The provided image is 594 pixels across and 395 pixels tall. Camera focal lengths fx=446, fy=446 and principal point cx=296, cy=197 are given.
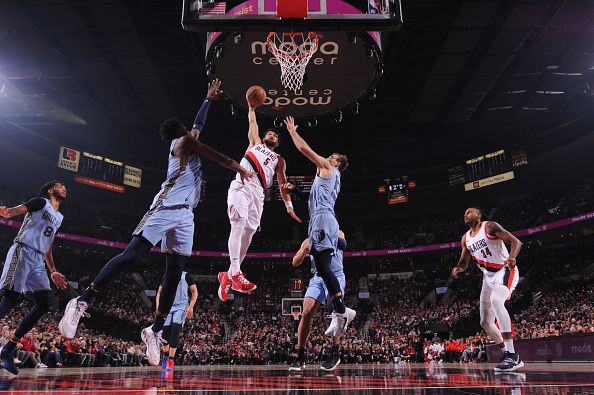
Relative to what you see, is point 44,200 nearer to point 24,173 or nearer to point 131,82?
point 131,82

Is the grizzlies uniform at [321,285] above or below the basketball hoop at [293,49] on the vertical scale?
below

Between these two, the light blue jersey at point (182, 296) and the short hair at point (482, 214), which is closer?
the short hair at point (482, 214)

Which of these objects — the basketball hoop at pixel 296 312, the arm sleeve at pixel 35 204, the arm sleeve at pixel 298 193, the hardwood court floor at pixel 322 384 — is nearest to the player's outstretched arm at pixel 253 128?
the arm sleeve at pixel 298 193

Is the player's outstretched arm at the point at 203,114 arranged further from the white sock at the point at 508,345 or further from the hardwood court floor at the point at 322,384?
the white sock at the point at 508,345

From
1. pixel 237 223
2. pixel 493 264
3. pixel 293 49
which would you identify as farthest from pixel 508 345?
pixel 293 49

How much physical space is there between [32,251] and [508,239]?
19.0 ft

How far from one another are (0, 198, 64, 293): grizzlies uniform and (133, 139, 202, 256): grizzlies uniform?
5.38ft

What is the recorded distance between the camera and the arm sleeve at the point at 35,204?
5012 millimetres

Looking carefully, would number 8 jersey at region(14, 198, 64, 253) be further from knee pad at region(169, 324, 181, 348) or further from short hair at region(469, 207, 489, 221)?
short hair at region(469, 207, 489, 221)

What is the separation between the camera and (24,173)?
24.7m

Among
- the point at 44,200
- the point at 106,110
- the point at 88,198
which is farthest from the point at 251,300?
the point at 44,200

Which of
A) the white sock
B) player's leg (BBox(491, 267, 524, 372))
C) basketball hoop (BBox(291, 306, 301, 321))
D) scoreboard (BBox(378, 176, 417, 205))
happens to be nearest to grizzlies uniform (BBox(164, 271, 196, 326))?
player's leg (BBox(491, 267, 524, 372))

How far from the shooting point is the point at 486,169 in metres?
24.7

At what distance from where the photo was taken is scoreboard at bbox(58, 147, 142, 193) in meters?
23.5
